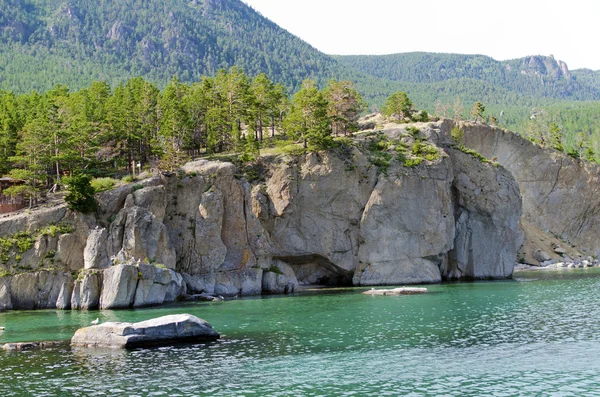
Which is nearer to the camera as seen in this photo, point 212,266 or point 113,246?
point 113,246

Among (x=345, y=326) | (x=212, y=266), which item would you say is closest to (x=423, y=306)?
(x=345, y=326)

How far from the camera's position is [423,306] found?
67312 mm

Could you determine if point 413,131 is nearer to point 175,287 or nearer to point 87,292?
point 175,287

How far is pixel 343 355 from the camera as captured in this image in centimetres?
4219

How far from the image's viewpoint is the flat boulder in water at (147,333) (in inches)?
1853

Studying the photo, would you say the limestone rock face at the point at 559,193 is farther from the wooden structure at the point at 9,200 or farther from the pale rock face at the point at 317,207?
the wooden structure at the point at 9,200

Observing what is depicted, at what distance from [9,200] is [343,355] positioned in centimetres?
5695

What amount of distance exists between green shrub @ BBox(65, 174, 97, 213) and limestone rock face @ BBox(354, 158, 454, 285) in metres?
40.0

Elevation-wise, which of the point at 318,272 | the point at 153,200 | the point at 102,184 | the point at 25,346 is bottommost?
the point at 25,346

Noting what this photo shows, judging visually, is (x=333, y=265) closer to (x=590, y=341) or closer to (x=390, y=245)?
(x=390, y=245)

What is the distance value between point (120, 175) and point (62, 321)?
34894 millimetres

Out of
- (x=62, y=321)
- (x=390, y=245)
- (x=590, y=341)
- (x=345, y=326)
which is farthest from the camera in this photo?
(x=390, y=245)

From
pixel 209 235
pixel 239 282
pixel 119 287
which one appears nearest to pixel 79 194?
pixel 119 287

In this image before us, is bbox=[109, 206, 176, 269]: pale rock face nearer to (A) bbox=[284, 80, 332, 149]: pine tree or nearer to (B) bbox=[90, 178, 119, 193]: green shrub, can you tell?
(B) bbox=[90, 178, 119, 193]: green shrub
